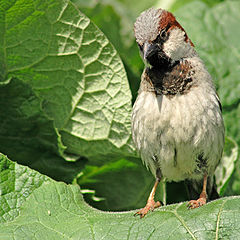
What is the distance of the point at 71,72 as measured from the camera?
3.38 m

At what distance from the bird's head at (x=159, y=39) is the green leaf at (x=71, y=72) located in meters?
0.27

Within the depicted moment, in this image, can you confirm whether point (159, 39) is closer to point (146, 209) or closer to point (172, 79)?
point (172, 79)

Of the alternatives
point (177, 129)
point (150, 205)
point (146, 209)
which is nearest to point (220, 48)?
point (177, 129)

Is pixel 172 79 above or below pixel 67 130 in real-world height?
below

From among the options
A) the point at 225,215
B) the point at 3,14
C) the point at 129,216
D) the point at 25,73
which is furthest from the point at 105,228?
the point at 3,14

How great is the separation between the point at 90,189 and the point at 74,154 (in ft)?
1.14

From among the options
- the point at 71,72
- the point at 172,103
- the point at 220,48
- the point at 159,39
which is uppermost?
the point at 71,72

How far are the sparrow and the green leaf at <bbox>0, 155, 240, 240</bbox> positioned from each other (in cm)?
55

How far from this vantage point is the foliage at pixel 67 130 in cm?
272

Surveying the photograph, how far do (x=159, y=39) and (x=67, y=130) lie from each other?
0.95m

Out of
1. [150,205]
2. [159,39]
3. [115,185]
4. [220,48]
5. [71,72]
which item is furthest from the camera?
[220,48]

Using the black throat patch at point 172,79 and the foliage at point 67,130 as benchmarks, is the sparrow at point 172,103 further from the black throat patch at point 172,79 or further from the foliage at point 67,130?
the foliage at point 67,130

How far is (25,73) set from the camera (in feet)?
11.0

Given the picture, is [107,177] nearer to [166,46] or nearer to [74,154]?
[74,154]
